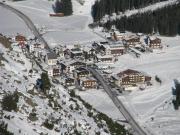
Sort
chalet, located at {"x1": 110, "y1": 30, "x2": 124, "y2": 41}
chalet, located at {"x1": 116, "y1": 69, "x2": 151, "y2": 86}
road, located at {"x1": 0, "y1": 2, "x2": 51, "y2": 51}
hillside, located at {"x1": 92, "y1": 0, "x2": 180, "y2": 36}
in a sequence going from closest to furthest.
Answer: chalet, located at {"x1": 116, "y1": 69, "x2": 151, "y2": 86} < road, located at {"x1": 0, "y1": 2, "x2": 51, "y2": 51} < chalet, located at {"x1": 110, "y1": 30, "x2": 124, "y2": 41} < hillside, located at {"x1": 92, "y1": 0, "x2": 180, "y2": 36}

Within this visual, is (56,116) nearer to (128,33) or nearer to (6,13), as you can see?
(128,33)

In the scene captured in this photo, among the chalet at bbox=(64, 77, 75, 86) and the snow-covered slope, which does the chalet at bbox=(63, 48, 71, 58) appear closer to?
the chalet at bbox=(64, 77, 75, 86)

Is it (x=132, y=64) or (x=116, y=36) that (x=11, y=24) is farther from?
(x=132, y=64)

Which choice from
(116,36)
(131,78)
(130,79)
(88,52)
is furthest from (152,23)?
(130,79)

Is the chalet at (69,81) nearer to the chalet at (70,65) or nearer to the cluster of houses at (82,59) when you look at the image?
the cluster of houses at (82,59)

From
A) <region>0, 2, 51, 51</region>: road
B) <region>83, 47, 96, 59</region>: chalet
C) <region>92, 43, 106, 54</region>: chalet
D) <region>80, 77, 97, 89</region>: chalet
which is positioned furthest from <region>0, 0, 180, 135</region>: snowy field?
<region>83, 47, 96, 59</region>: chalet

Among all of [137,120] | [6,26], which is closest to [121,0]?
[6,26]
